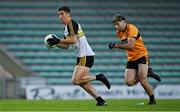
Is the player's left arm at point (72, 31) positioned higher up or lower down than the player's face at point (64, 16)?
lower down

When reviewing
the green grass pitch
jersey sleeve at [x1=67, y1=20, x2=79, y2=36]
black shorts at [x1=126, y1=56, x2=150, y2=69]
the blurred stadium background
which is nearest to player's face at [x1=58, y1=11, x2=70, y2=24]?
jersey sleeve at [x1=67, y1=20, x2=79, y2=36]

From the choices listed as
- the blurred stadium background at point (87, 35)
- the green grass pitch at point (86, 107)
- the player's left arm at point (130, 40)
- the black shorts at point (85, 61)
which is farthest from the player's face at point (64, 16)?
the blurred stadium background at point (87, 35)

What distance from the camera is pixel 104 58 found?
24.2 metres

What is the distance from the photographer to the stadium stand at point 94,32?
23.9 metres

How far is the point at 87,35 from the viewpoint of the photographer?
24.9m

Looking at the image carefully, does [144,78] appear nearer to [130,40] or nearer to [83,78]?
[130,40]

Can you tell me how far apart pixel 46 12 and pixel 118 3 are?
310 cm

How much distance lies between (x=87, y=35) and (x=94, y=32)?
1.03 ft

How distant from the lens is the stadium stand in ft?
78.3

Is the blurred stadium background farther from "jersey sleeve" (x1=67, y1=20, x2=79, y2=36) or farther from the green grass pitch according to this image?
"jersey sleeve" (x1=67, y1=20, x2=79, y2=36)

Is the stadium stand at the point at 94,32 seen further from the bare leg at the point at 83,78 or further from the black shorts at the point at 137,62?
the bare leg at the point at 83,78

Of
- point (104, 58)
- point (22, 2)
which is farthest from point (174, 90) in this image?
point (22, 2)

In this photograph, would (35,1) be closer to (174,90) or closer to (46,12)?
(46,12)

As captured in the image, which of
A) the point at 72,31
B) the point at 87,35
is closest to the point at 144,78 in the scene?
the point at 72,31
